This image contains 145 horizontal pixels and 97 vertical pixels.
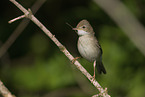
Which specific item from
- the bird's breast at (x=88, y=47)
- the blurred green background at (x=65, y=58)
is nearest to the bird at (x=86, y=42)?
the bird's breast at (x=88, y=47)

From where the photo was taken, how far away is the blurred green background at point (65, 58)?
4.94 metres

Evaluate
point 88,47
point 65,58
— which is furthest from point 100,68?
point 65,58

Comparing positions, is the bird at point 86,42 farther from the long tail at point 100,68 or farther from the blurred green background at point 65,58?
the blurred green background at point 65,58

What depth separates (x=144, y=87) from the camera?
4953mm

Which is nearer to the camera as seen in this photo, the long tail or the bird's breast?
the bird's breast

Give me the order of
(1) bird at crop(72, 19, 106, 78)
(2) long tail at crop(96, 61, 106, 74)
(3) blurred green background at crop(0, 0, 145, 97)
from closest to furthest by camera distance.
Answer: (1) bird at crop(72, 19, 106, 78), (2) long tail at crop(96, 61, 106, 74), (3) blurred green background at crop(0, 0, 145, 97)

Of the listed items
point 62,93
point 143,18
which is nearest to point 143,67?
point 143,18

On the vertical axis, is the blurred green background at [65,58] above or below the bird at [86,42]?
above

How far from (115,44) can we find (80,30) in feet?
5.14

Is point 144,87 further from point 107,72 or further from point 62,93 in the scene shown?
point 62,93

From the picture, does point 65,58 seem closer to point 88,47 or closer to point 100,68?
point 100,68

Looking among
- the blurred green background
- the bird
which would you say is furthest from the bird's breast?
the blurred green background

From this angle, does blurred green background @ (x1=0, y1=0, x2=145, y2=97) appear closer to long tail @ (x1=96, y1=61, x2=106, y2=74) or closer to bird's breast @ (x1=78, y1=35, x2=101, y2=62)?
long tail @ (x1=96, y1=61, x2=106, y2=74)

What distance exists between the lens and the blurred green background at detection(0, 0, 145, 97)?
195 inches
